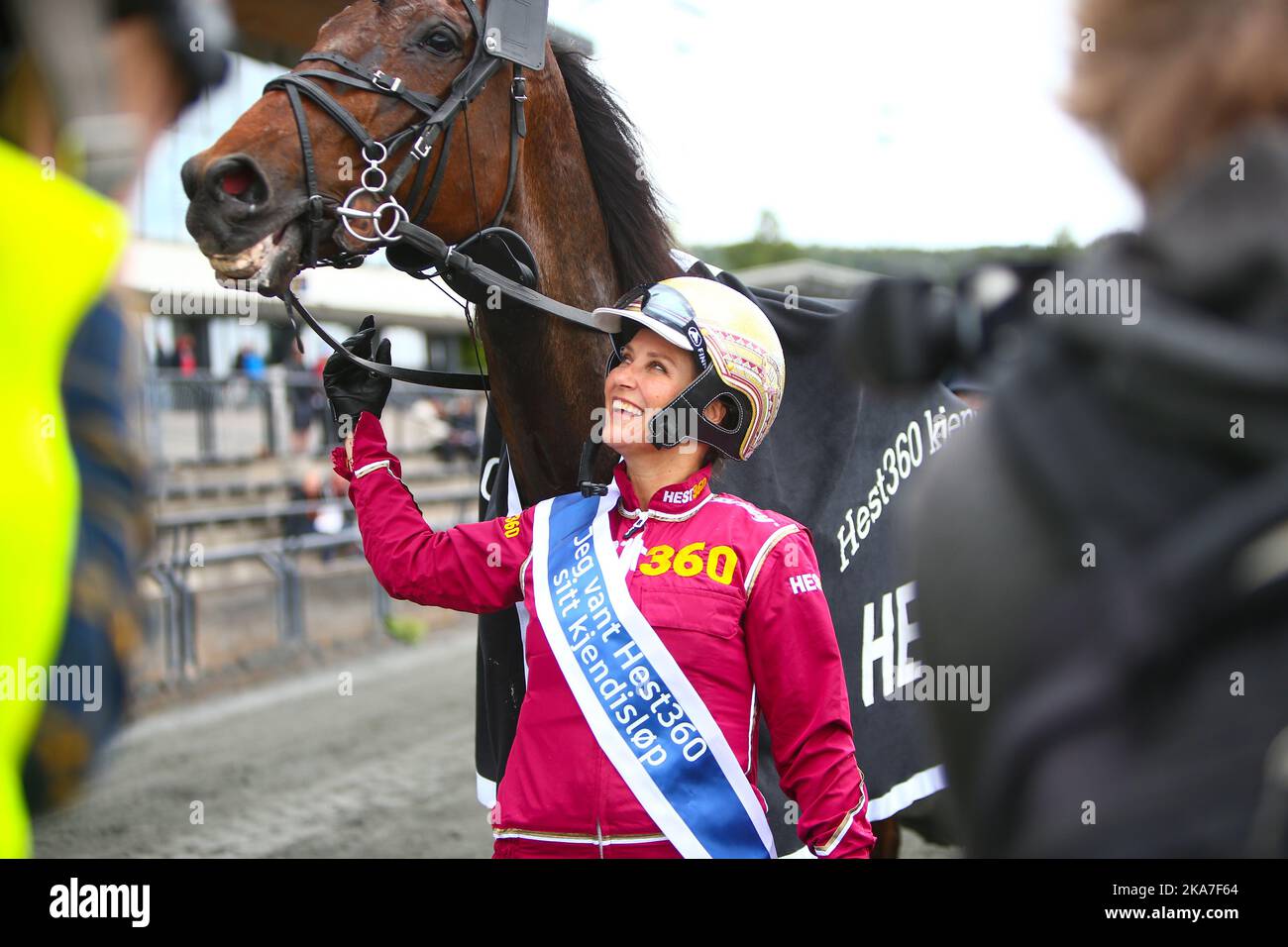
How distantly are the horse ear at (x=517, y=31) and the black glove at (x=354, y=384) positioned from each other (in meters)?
0.69

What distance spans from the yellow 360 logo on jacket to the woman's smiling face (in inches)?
8.9

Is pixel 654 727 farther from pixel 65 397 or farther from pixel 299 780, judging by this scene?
pixel 299 780

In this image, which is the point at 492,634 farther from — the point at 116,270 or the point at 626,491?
the point at 116,270

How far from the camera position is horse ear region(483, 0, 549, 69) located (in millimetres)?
2504

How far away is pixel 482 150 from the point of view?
2551mm

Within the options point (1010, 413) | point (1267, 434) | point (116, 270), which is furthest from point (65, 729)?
point (1267, 434)

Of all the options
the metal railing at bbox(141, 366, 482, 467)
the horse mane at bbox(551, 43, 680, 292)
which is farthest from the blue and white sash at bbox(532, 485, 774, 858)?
the metal railing at bbox(141, 366, 482, 467)

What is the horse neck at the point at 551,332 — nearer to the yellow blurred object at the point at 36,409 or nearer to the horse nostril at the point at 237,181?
the horse nostril at the point at 237,181

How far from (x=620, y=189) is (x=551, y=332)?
0.46m

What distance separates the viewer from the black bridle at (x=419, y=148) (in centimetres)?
237

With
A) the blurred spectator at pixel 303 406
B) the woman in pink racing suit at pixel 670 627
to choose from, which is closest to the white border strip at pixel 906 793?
the woman in pink racing suit at pixel 670 627

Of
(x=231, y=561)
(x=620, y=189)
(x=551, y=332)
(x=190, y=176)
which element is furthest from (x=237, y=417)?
(x=190, y=176)
